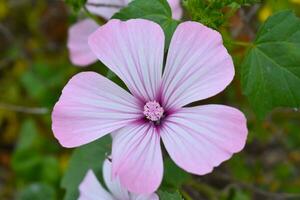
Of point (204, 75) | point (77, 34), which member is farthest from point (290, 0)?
point (204, 75)

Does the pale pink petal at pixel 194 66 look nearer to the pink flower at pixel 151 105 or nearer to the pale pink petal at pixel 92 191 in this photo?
the pink flower at pixel 151 105

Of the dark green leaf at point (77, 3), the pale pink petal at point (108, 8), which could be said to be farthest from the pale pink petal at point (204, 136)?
the pale pink petal at point (108, 8)

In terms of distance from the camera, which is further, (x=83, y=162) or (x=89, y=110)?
(x=83, y=162)

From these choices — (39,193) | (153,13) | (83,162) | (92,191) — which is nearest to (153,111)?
(153,13)

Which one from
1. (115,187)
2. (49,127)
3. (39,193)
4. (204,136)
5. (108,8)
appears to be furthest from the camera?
(49,127)

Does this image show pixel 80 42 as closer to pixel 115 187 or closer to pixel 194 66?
pixel 115 187

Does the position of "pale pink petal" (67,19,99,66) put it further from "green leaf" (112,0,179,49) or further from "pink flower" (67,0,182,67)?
"green leaf" (112,0,179,49)

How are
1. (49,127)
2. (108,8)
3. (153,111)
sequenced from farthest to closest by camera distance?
(49,127)
(108,8)
(153,111)
